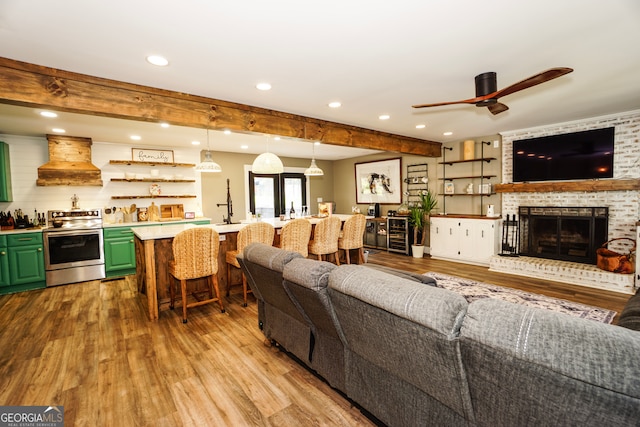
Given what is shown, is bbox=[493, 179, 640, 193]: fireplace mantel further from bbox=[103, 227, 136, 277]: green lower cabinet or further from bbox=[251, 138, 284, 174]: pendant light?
bbox=[103, 227, 136, 277]: green lower cabinet

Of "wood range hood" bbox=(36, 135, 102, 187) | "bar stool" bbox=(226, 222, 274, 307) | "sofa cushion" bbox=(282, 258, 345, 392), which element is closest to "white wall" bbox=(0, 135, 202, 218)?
"wood range hood" bbox=(36, 135, 102, 187)

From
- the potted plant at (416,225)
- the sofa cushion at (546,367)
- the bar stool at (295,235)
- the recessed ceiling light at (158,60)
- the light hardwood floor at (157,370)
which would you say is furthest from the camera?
the potted plant at (416,225)

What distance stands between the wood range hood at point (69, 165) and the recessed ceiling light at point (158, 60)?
3.64m

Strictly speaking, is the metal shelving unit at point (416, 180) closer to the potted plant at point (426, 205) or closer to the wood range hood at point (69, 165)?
the potted plant at point (426, 205)

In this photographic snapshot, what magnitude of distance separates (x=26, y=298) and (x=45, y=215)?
1552 millimetres

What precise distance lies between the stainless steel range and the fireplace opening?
7266mm

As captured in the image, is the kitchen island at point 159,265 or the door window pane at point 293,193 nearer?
the kitchen island at point 159,265

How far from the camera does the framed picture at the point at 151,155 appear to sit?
5762 mm

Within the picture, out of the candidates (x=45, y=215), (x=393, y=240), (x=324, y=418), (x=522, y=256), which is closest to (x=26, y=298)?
(x=45, y=215)

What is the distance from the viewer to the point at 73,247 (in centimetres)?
475

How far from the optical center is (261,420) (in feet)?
5.93

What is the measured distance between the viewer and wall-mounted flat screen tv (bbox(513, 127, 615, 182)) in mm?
4406

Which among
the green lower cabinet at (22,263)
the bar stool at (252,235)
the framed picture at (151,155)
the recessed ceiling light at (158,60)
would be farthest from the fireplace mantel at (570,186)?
the green lower cabinet at (22,263)

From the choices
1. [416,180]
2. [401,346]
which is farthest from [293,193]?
[401,346]
